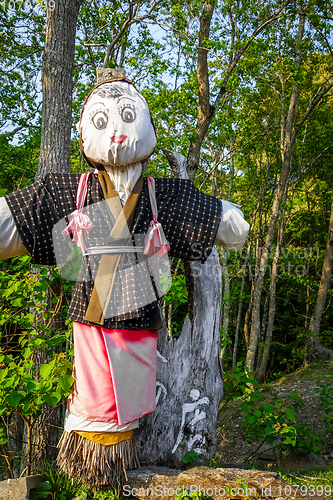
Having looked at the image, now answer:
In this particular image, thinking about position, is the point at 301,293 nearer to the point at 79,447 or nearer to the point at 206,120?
the point at 206,120

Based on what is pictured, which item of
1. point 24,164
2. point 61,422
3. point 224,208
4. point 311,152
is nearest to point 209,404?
point 61,422

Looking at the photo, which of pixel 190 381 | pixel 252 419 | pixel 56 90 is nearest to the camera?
pixel 190 381

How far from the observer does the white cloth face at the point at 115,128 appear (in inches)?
75.6

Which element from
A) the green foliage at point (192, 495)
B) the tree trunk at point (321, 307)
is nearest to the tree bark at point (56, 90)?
the green foliage at point (192, 495)

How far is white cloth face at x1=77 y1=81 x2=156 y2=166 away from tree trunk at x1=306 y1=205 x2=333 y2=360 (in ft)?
27.6

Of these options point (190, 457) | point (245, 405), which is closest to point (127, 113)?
point (190, 457)

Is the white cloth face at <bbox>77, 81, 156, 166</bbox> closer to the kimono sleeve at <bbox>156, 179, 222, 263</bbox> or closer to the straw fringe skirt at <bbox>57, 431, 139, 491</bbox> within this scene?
the kimono sleeve at <bbox>156, 179, 222, 263</bbox>

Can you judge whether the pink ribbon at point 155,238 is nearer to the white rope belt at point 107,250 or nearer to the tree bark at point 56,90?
the white rope belt at point 107,250

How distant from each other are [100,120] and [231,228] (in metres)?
0.93

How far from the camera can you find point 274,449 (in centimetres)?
438

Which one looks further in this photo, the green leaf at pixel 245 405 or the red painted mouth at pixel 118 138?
the green leaf at pixel 245 405

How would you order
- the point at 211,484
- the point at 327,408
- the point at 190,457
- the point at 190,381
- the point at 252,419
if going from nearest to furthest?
1. the point at 211,484
2. the point at 190,457
3. the point at 190,381
4. the point at 252,419
5. the point at 327,408

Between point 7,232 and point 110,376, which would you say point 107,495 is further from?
point 7,232

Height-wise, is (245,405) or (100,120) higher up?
(100,120)
